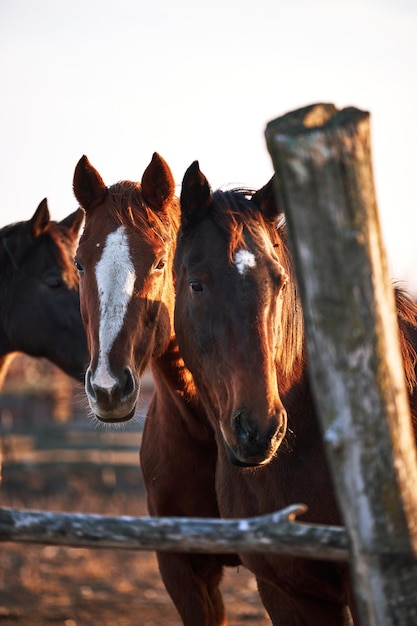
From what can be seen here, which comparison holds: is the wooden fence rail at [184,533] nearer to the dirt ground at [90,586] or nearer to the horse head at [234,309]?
the horse head at [234,309]

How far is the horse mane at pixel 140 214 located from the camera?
4.46 metres

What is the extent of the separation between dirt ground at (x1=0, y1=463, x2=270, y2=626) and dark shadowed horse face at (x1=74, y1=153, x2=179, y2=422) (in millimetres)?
3594

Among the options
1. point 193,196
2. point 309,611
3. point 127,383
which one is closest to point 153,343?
point 127,383

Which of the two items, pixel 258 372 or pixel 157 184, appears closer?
pixel 258 372

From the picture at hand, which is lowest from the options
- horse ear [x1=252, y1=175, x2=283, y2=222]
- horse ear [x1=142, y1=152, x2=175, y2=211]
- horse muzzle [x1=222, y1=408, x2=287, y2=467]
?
horse muzzle [x1=222, y1=408, x2=287, y2=467]

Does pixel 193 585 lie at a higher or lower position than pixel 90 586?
higher

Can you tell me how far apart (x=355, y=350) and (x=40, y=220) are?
4.68 meters

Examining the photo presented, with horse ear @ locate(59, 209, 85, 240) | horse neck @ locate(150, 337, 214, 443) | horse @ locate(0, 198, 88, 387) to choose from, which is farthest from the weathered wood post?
horse ear @ locate(59, 209, 85, 240)

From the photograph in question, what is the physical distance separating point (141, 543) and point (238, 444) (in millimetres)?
727

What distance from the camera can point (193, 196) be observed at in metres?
4.02

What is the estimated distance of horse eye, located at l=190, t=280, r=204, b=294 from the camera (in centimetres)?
371

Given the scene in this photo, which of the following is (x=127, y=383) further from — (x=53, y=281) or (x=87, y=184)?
(x=53, y=281)

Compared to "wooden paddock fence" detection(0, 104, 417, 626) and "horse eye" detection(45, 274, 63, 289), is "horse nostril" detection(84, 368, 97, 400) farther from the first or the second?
"horse eye" detection(45, 274, 63, 289)

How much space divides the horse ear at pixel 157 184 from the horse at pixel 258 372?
67 centimetres
